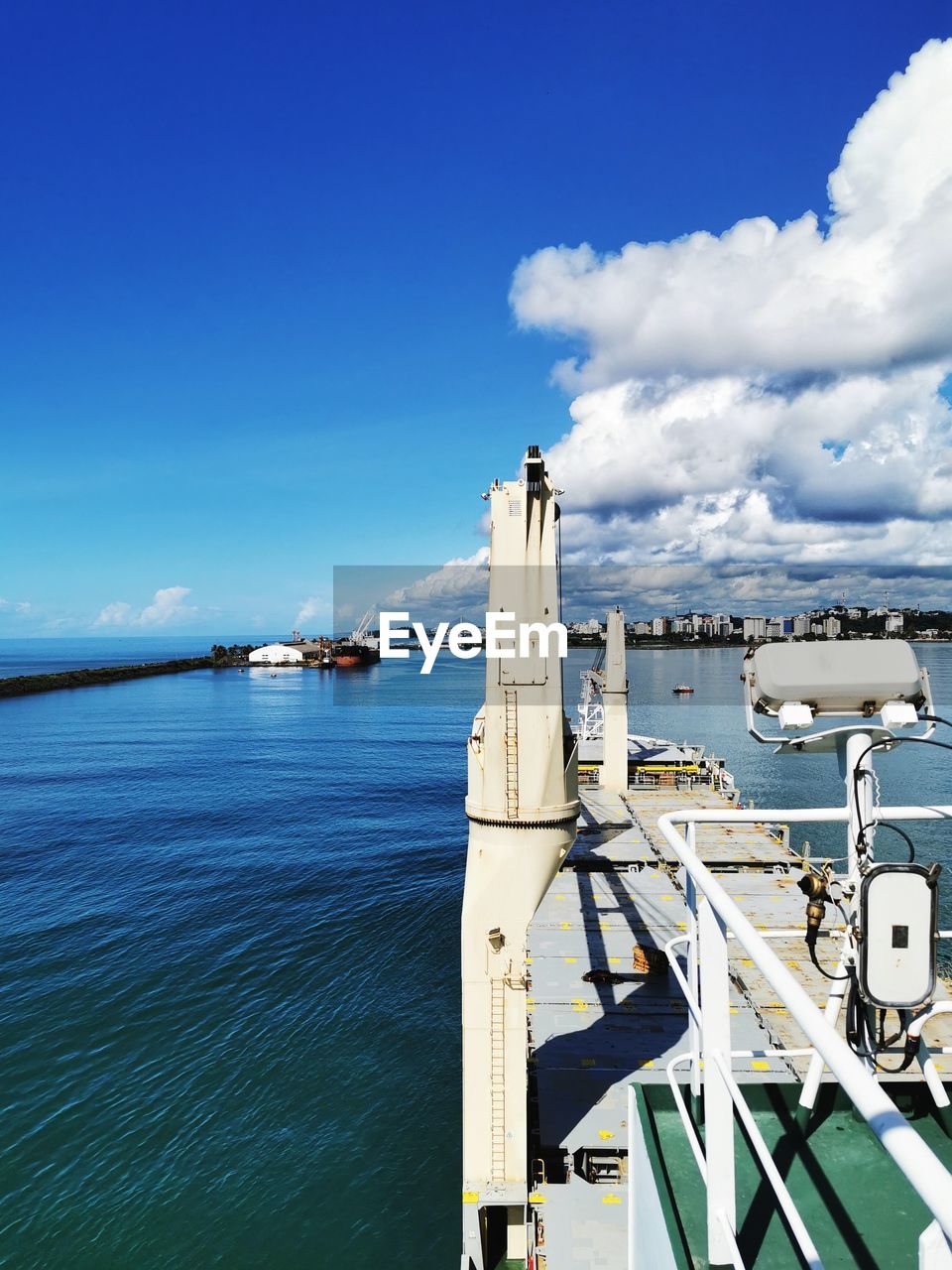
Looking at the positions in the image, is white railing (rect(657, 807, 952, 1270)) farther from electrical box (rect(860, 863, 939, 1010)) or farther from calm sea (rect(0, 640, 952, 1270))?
calm sea (rect(0, 640, 952, 1270))

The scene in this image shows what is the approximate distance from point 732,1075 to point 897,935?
4.51 feet

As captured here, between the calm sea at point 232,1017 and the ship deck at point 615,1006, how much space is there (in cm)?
412

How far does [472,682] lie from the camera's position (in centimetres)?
17450

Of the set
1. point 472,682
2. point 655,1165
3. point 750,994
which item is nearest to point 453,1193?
point 750,994

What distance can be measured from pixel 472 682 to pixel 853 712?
6654 inches

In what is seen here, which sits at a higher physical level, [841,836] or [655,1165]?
[655,1165]

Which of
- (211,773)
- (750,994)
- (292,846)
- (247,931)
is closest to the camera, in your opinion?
(750,994)

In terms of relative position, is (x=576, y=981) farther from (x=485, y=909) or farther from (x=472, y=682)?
(x=472, y=682)

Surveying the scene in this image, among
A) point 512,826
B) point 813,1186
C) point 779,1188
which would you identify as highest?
point 779,1188

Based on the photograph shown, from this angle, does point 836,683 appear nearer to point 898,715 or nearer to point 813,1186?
point 898,715

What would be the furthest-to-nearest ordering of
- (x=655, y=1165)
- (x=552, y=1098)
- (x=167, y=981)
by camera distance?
(x=167, y=981) → (x=552, y=1098) → (x=655, y=1165)

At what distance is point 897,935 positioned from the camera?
4.36 meters

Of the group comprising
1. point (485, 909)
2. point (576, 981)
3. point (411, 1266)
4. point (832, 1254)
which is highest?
point (832, 1254)

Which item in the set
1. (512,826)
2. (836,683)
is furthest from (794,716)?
(512,826)
